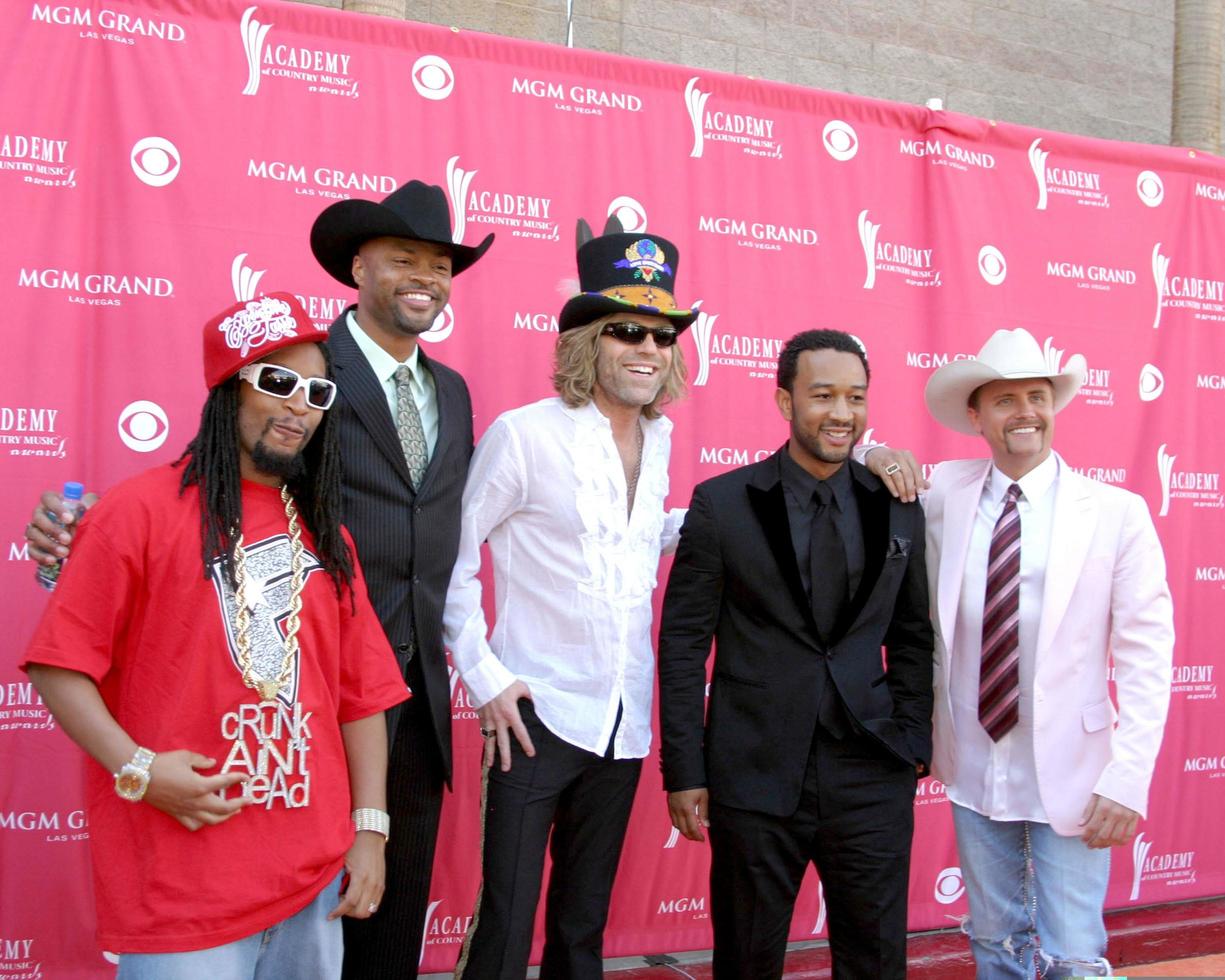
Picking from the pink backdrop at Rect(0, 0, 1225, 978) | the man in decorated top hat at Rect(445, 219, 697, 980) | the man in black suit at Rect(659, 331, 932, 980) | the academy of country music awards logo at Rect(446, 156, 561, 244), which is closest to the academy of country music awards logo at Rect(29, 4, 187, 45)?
the pink backdrop at Rect(0, 0, 1225, 978)

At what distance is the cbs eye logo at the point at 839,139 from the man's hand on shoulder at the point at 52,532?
10.4 ft

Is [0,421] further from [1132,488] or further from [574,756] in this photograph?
[1132,488]

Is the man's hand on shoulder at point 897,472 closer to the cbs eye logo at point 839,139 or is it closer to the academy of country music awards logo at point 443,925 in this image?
the cbs eye logo at point 839,139

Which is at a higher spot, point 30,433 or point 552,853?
point 30,433

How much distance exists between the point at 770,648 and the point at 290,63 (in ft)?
8.12

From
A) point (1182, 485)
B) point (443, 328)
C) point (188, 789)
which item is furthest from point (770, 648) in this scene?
point (1182, 485)

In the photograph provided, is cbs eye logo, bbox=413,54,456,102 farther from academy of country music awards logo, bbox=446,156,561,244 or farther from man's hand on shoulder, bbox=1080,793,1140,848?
man's hand on shoulder, bbox=1080,793,1140,848

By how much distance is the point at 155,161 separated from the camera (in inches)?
138

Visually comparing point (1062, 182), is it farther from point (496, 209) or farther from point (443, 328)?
point (443, 328)

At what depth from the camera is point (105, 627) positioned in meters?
1.95

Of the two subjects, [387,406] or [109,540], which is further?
[387,406]

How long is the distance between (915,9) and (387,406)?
488cm

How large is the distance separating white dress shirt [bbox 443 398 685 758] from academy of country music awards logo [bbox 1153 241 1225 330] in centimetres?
311

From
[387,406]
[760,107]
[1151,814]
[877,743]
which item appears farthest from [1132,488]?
[387,406]
